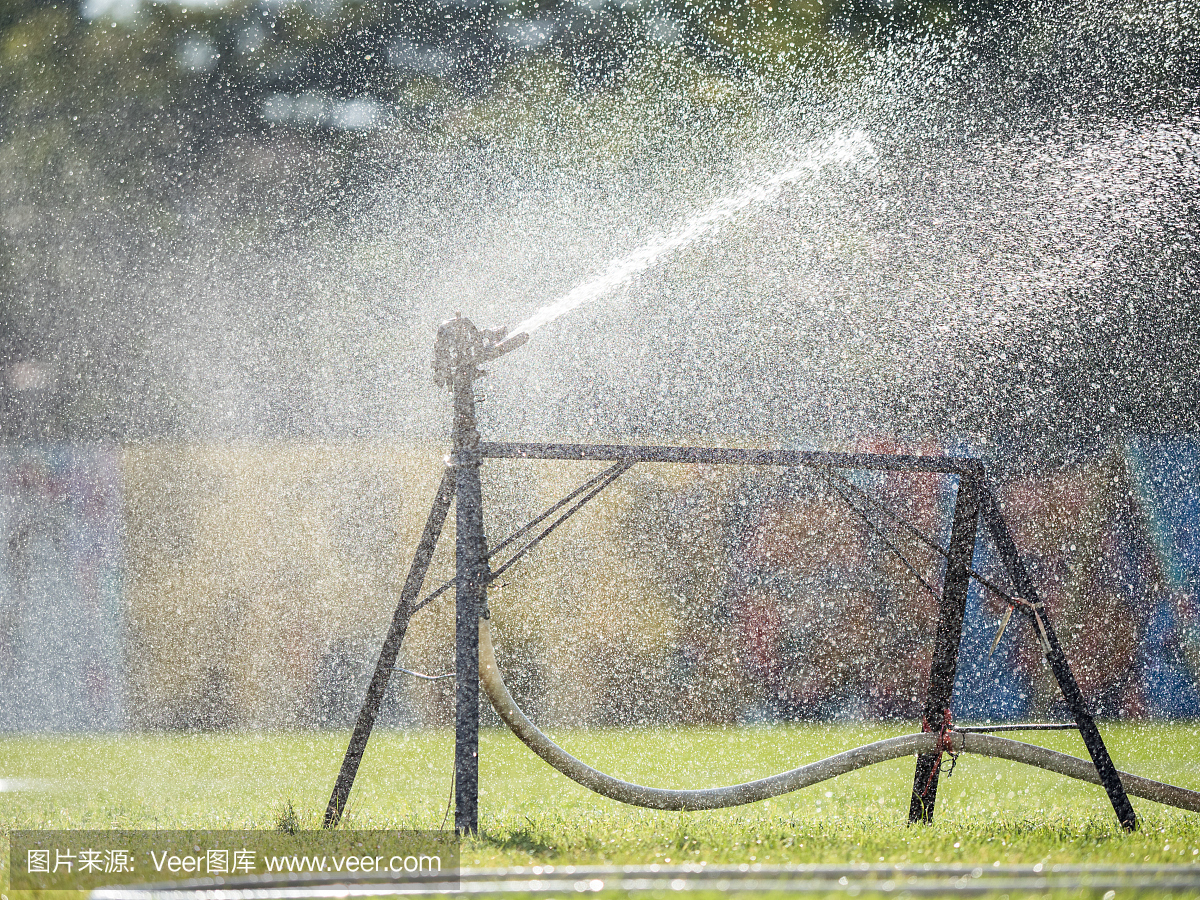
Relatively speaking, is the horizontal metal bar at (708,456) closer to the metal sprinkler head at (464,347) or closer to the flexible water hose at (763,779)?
the metal sprinkler head at (464,347)

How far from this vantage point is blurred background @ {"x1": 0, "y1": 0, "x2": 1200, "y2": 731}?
913 centimetres

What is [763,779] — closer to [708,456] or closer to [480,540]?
[708,456]

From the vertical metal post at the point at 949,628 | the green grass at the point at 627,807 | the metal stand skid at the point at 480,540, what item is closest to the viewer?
the green grass at the point at 627,807

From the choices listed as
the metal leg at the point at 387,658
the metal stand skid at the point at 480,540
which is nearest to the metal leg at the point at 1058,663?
the metal stand skid at the point at 480,540

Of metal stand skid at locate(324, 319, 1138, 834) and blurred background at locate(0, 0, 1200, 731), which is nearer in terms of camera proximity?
metal stand skid at locate(324, 319, 1138, 834)

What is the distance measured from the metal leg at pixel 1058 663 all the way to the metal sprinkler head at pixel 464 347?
1.79m

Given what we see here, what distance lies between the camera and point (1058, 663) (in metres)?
4.14

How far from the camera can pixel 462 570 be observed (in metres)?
3.95

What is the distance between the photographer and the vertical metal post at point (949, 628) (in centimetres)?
426

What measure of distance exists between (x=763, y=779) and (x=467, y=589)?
4.10ft

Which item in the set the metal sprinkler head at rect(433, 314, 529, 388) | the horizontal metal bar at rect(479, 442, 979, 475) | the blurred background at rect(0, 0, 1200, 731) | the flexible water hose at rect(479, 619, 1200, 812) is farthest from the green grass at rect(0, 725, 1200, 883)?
the metal sprinkler head at rect(433, 314, 529, 388)

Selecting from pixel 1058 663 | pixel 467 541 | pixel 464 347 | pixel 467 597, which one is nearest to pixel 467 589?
pixel 467 597

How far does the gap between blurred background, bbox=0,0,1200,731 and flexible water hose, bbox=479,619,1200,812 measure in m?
4.60

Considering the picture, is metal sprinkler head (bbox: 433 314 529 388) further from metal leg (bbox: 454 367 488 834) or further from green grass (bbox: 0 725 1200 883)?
green grass (bbox: 0 725 1200 883)
